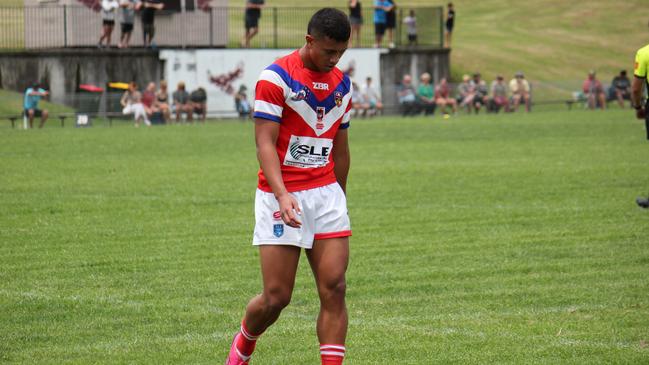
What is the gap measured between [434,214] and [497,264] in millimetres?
3705

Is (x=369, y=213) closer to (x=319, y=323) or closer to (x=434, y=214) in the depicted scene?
(x=434, y=214)

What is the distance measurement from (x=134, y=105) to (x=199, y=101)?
2.79 meters

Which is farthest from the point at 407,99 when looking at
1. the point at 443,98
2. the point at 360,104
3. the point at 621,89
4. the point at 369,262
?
the point at 369,262

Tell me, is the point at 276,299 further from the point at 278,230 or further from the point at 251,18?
the point at 251,18

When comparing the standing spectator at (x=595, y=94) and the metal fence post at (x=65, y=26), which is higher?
the metal fence post at (x=65, y=26)

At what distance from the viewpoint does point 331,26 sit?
643 centimetres

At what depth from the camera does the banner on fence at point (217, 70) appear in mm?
40688

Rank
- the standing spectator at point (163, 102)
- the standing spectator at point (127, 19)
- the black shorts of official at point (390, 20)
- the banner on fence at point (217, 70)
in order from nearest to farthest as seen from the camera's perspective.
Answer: the standing spectator at point (163, 102), the standing spectator at point (127, 19), the banner on fence at point (217, 70), the black shorts of official at point (390, 20)

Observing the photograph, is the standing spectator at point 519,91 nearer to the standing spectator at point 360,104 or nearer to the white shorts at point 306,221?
the standing spectator at point 360,104

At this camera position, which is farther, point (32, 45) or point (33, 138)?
point (32, 45)

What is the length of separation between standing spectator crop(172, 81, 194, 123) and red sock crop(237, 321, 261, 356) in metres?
31.2

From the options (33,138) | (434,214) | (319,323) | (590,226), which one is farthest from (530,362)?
(33,138)

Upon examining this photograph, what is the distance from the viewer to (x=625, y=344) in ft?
25.4

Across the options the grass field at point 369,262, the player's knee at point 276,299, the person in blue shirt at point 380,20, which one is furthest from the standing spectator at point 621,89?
the player's knee at point 276,299
